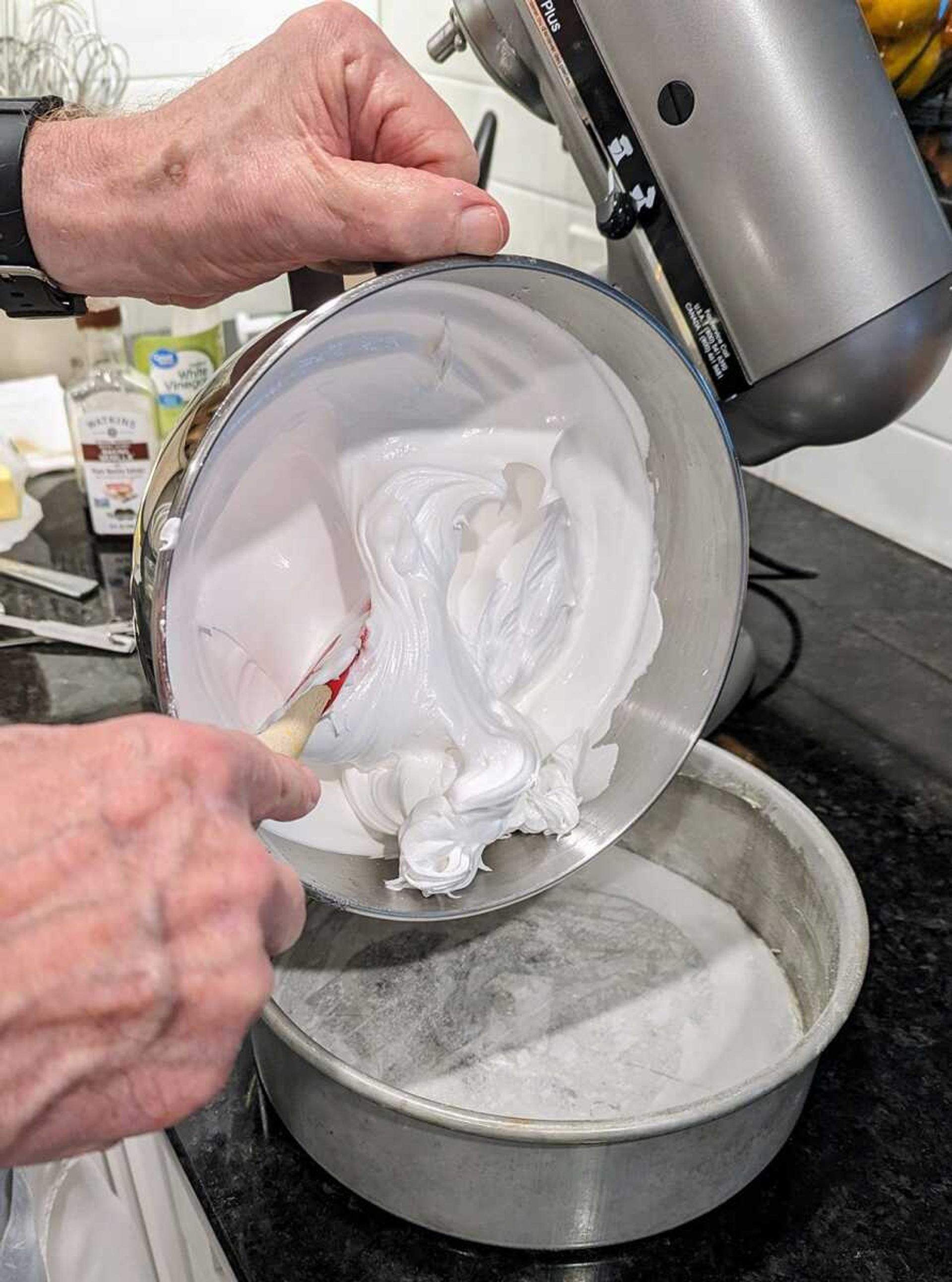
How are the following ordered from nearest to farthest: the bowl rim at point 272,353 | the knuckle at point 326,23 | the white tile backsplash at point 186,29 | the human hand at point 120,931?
the human hand at point 120,931 → the bowl rim at point 272,353 → the knuckle at point 326,23 → the white tile backsplash at point 186,29

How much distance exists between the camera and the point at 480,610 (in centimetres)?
56

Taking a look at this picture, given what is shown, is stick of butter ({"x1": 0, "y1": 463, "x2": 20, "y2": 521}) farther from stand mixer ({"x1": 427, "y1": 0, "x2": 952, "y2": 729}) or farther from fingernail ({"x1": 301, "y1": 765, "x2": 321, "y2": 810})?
fingernail ({"x1": 301, "y1": 765, "x2": 321, "y2": 810})

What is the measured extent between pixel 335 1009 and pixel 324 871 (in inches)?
6.3

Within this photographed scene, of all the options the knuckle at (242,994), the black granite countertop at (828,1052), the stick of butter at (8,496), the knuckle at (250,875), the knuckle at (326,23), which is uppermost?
the knuckle at (326,23)

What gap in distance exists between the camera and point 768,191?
1.79 ft

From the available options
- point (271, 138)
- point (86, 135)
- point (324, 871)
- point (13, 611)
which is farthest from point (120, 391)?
point (324, 871)

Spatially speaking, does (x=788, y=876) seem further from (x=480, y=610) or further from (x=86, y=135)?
(x=86, y=135)

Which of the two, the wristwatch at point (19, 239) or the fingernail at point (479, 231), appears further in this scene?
the wristwatch at point (19, 239)

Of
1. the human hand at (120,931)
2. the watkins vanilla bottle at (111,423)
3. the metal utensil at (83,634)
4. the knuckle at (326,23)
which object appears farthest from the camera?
the watkins vanilla bottle at (111,423)

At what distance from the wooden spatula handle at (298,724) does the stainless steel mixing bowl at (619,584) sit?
0.03m

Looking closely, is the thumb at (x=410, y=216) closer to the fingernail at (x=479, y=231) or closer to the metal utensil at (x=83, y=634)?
the fingernail at (x=479, y=231)

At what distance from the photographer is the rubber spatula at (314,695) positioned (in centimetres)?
44

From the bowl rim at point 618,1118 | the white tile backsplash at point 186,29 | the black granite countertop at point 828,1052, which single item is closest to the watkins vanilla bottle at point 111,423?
the black granite countertop at point 828,1052

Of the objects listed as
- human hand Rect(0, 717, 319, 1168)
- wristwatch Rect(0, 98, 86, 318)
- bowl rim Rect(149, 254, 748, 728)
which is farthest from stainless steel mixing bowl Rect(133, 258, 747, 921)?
wristwatch Rect(0, 98, 86, 318)
